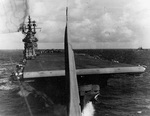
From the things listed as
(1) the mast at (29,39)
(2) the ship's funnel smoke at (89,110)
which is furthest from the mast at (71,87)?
(1) the mast at (29,39)

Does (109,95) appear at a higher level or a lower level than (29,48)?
lower

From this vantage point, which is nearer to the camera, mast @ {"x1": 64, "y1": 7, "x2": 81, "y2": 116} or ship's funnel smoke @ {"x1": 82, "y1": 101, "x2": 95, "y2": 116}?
mast @ {"x1": 64, "y1": 7, "x2": 81, "y2": 116}

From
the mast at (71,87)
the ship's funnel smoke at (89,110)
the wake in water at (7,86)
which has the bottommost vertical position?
the ship's funnel smoke at (89,110)

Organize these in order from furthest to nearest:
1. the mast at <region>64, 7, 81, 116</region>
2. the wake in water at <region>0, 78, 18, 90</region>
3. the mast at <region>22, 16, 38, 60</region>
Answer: the mast at <region>22, 16, 38, 60</region>, the wake in water at <region>0, 78, 18, 90</region>, the mast at <region>64, 7, 81, 116</region>

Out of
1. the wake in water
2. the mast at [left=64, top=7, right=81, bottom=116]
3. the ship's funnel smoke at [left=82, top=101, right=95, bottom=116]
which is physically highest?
the mast at [left=64, top=7, right=81, bottom=116]

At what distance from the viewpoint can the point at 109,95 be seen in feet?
78.1

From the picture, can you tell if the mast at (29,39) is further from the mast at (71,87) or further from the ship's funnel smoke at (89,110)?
the mast at (71,87)

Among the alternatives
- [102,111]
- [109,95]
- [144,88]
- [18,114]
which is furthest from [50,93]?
[144,88]

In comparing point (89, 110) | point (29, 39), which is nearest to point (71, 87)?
point (89, 110)

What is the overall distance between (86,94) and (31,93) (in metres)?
8.85

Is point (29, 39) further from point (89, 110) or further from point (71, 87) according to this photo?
point (71, 87)

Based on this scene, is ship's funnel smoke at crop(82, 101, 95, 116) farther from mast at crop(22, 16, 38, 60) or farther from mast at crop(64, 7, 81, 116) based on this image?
mast at crop(22, 16, 38, 60)

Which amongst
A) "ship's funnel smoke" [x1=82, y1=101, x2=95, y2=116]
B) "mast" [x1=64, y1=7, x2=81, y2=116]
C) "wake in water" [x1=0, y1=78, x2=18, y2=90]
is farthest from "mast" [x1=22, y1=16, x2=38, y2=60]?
"mast" [x1=64, y1=7, x2=81, y2=116]

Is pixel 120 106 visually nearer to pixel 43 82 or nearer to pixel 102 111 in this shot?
pixel 102 111
